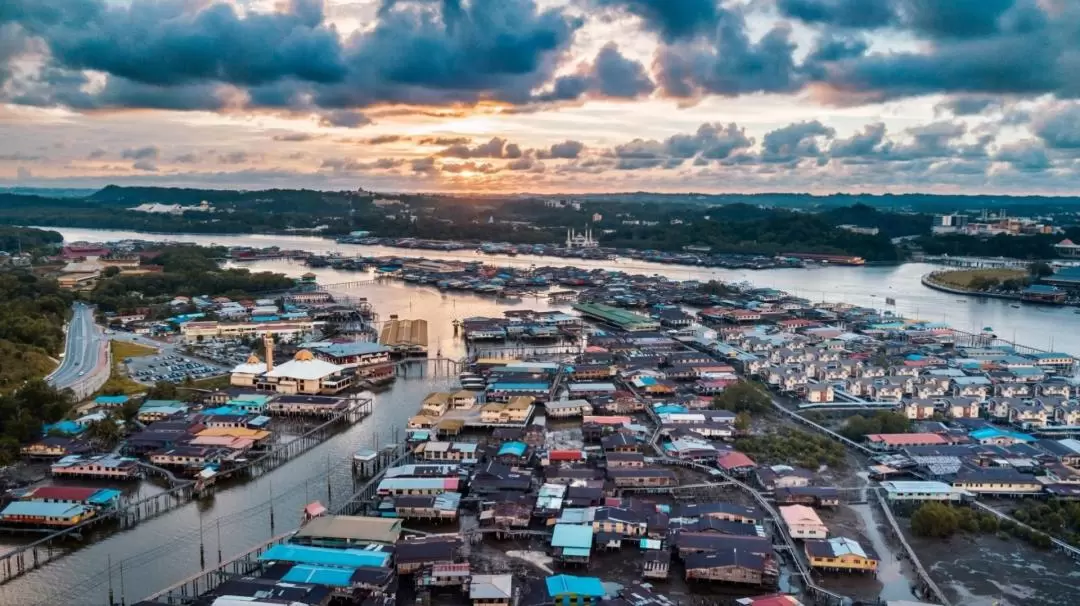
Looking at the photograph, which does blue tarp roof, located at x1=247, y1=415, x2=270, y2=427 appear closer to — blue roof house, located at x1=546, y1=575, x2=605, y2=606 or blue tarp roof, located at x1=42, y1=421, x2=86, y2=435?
blue tarp roof, located at x1=42, y1=421, x2=86, y2=435

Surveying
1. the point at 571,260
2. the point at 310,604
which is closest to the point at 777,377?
the point at 310,604

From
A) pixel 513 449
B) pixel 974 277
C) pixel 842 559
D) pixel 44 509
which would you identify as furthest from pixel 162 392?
pixel 974 277

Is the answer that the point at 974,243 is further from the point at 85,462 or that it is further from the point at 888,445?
the point at 85,462

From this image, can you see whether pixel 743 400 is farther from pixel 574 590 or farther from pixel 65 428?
pixel 65 428

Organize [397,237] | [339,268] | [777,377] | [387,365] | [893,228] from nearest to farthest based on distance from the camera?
1. [777,377]
2. [387,365]
3. [339,268]
4. [397,237]
5. [893,228]

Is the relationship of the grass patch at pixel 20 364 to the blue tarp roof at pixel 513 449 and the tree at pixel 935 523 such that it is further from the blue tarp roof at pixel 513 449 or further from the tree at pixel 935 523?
the tree at pixel 935 523
